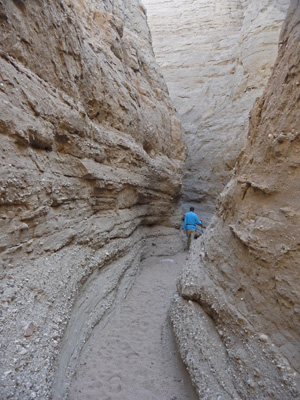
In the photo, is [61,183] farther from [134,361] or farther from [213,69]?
[213,69]

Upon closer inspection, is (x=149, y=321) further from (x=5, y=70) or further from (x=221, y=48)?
(x=221, y=48)

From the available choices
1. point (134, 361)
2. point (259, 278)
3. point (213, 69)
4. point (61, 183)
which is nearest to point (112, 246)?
point (61, 183)

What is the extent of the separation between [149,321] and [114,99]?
4.69 m

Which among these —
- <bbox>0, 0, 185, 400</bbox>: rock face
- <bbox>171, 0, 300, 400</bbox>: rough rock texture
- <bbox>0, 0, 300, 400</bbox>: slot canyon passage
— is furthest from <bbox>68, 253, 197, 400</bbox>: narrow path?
<bbox>171, 0, 300, 400</bbox>: rough rock texture

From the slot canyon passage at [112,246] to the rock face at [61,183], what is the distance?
0.06 feet

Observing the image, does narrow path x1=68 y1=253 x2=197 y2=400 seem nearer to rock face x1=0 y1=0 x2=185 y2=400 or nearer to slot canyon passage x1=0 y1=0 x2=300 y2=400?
slot canyon passage x1=0 y1=0 x2=300 y2=400

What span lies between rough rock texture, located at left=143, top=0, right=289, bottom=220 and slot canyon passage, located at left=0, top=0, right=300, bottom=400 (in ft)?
18.0

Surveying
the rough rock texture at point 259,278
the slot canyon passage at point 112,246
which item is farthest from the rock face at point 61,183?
the rough rock texture at point 259,278

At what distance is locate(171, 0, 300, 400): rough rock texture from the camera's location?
2.33m

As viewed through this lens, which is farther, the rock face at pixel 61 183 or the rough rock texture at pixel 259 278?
the rock face at pixel 61 183

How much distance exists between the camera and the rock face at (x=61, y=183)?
8.51 ft

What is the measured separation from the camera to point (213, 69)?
13805 mm

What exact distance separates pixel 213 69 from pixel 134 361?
14.7m

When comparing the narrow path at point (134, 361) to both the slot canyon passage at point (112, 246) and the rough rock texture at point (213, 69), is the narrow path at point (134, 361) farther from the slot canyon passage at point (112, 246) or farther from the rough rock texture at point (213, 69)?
the rough rock texture at point (213, 69)
